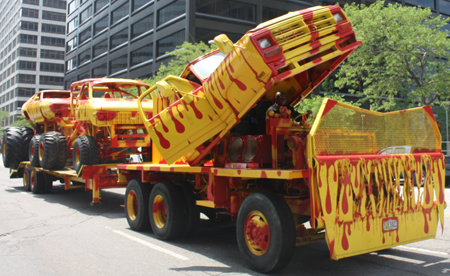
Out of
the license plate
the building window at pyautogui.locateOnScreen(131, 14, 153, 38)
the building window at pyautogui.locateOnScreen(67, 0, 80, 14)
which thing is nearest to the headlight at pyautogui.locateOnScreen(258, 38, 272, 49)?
the license plate

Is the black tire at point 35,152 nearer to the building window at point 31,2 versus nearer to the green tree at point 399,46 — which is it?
the green tree at point 399,46

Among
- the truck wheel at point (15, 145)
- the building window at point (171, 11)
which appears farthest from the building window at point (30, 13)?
the truck wheel at point (15, 145)

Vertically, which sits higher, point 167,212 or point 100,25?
point 100,25

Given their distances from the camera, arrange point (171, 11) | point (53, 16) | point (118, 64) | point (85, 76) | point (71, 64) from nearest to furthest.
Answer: point (171, 11)
point (118, 64)
point (85, 76)
point (71, 64)
point (53, 16)

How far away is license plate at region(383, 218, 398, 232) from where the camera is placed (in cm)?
533

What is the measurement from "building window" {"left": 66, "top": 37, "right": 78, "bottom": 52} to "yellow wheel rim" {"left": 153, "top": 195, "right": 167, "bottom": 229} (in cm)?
6488

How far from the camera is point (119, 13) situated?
51.6m

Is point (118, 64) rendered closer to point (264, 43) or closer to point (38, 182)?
point (38, 182)

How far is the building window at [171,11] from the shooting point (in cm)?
3812

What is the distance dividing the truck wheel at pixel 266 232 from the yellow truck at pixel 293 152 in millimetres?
15

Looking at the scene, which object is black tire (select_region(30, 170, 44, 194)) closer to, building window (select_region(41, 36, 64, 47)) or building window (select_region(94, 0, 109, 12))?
building window (select_region(94, 0, 109, 12))

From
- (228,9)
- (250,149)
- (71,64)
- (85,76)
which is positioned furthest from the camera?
(71,64)

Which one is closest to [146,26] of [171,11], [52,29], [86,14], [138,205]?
[171,11]

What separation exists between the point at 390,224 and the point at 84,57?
63725 millimetres
